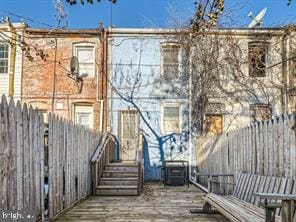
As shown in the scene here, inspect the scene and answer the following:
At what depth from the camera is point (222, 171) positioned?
10.8 meters

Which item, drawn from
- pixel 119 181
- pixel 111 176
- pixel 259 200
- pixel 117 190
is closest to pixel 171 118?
pixel 111 176

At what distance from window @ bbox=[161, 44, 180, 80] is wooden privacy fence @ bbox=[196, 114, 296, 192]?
526cm

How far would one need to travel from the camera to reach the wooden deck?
22.3 ft

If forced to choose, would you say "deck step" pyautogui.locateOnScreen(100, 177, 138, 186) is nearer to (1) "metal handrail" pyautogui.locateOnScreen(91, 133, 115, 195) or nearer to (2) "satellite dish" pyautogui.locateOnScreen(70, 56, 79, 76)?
(1) "metal handrail" pyautogui.locateOnScreen(91, 133, 115, 195)

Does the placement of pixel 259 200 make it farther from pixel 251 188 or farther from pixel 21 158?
pixel 21 158

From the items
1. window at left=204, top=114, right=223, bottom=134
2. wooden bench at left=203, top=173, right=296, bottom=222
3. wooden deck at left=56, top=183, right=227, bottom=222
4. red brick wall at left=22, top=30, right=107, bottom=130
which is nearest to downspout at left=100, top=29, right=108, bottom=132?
red brick wall at left=22, top=30, right=107, bottom=130

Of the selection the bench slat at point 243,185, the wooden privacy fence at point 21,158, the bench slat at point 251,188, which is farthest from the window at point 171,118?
the wooden privacy fence at point 21,158

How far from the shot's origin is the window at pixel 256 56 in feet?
53.2

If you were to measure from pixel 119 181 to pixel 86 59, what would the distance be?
7.04 metres

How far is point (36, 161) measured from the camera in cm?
572

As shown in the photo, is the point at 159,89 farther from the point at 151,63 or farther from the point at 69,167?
the point at 69,167

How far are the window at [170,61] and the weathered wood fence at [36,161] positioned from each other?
7922 mm

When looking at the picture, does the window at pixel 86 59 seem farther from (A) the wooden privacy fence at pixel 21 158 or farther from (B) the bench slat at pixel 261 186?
(B) the bench slat at pixel 261 186

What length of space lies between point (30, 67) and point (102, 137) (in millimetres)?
5487
